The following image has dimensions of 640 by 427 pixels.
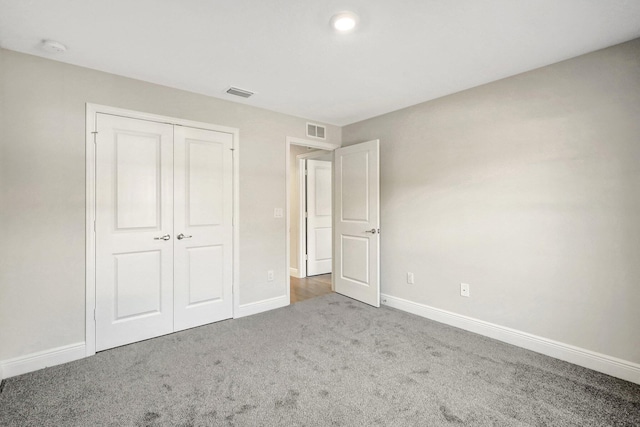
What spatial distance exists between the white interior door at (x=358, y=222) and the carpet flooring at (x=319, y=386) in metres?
1.03

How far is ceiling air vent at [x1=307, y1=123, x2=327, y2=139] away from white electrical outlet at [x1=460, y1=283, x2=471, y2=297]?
2.52m

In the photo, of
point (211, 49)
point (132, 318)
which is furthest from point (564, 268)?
point (132, 318)

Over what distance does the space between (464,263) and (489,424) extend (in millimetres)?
1593

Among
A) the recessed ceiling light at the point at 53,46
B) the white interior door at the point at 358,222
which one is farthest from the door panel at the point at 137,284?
the white interior door at the point at 358,222

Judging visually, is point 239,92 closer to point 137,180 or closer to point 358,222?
point 137,180

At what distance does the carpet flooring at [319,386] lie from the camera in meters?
1.77

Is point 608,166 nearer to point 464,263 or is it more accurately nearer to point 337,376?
point 464,263

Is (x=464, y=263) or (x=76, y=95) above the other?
(x=76, y=95)

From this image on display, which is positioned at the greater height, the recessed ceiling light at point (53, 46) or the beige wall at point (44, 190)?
A: the recessed ceiling light at point (53, 46)

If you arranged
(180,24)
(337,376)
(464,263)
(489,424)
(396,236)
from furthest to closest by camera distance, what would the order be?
1. (396,236)
2. (464,263)
3. (337,376)
4. (180,24)
5. (489,424)

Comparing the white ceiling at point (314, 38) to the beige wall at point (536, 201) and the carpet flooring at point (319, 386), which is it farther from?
the carpet flooring at point (319, 386)

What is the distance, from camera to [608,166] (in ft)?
7.30

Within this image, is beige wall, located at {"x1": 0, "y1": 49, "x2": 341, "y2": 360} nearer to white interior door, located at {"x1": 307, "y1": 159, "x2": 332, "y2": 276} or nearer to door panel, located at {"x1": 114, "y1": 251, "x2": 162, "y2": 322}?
door panel, located at {"x1": 114, "y1": 251, "x2": 162, "y2": 322}

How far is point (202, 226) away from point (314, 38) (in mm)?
2070
